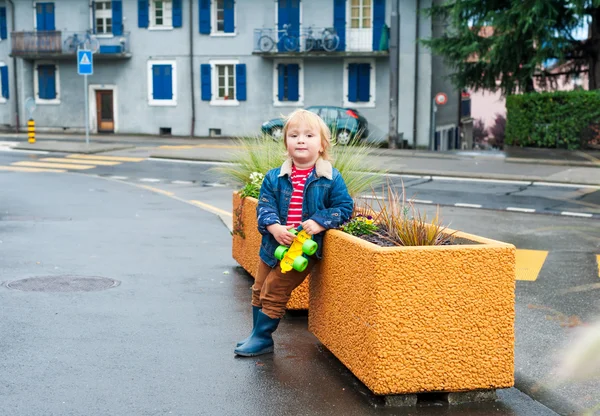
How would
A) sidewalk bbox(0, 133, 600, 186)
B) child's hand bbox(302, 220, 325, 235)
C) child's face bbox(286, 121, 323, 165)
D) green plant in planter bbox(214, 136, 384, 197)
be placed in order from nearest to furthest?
child's hand bbox(302, 220, 325, 235) → child's face bbox(286, 121, 323, 165) → green plant in planter bbox(214, 136, 384, 197) → sidewalk bbox(0, 133, 600, 186)

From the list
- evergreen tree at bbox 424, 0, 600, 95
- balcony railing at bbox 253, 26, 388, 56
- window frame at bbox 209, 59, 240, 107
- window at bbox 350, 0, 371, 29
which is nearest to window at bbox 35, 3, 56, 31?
window frame at bbox 209, 59, 240, 107

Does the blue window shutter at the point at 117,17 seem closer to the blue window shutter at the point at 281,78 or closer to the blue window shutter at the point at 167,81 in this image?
the blue window shutter at the point at 167,81

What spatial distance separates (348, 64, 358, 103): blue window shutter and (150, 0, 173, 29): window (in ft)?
26.4

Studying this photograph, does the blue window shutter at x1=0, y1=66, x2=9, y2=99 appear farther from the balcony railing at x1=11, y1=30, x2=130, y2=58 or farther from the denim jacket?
the denim jacket

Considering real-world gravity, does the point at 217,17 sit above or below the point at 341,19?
above

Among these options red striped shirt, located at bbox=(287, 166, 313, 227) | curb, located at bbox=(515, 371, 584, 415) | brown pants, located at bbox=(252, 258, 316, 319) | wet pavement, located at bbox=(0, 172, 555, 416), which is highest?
red striped shirt, located at bbox=(287, 166, 313, 227)

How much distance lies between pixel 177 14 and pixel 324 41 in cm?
669

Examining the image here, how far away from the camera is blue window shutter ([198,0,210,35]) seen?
121 ft

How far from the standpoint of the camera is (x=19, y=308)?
662 cm

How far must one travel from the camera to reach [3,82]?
1601 inches

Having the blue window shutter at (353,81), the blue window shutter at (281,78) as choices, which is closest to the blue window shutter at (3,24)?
the blue window shutter at (281,78)

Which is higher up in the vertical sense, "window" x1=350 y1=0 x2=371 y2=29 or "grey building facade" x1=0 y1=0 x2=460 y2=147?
"window" x1=350 y1=0 x2=371 y2=29

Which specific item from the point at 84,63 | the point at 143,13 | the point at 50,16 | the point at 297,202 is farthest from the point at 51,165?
the point at 297,202

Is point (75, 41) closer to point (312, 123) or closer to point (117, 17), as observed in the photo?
point (117, 17)
